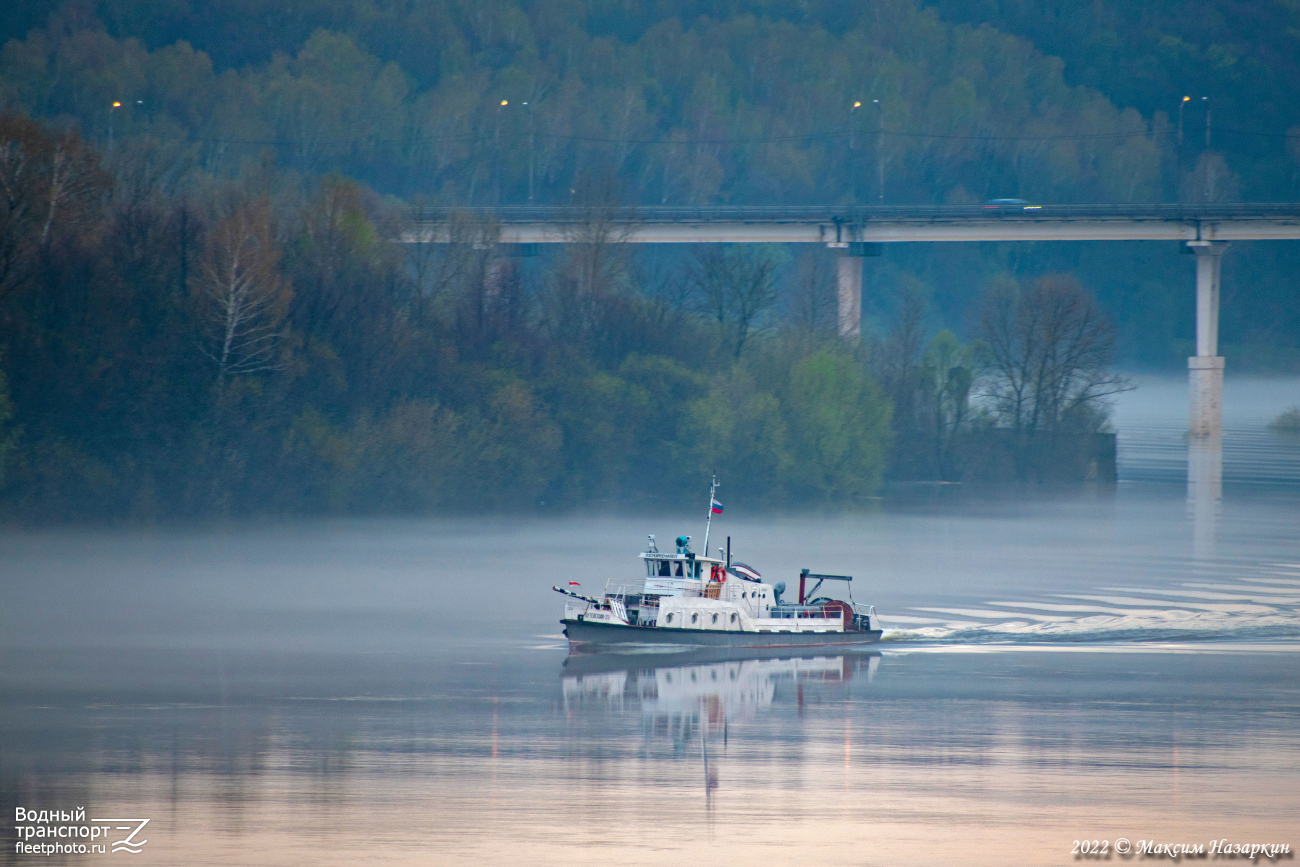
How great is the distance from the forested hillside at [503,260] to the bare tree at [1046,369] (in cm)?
103

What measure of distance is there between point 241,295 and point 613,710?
165 feet

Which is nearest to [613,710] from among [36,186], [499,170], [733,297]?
[36,186]

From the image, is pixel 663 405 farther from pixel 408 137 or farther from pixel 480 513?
pixel 408 137

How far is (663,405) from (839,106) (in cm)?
8636

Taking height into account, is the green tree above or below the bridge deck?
below

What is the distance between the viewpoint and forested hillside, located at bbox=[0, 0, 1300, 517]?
273 ft

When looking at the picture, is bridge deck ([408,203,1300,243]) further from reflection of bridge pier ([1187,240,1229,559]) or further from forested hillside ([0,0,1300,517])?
forested hillside ([0,0,1300,517])

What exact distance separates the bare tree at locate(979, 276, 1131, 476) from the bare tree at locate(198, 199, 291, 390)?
54.7 meters

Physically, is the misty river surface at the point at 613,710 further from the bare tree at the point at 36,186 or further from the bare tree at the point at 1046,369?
the bare tree at the point at 1046,369

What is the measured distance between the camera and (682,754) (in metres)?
34.7

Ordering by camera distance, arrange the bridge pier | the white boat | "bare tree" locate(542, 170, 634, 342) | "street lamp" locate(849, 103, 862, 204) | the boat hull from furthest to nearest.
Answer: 1. "street lamp" locate(849, 103, 862, 204)
2. the bridge pier
3. "bare tree" locate(542, 170, 634, 342)
4. the white boat
5. the boat hull

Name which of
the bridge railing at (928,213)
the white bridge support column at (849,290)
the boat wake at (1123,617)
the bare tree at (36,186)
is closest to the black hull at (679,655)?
the boat wake at (1123,617)

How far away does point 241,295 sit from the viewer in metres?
82.7

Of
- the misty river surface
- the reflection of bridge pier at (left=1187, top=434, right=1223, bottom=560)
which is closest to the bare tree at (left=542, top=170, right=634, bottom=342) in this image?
the misty river surface
